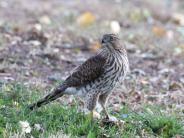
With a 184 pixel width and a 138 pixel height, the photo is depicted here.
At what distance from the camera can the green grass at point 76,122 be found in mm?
7281

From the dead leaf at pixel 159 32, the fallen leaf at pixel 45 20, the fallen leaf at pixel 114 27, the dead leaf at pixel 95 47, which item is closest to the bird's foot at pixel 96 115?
the dead leaf at pixel 95 47

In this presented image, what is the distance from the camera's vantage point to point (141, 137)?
7453mm

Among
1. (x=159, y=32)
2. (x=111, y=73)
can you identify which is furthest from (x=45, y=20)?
(x=111, y=73)

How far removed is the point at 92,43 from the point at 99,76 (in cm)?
469

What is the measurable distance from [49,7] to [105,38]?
8.76 m

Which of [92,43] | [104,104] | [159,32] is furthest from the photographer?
[159,32]

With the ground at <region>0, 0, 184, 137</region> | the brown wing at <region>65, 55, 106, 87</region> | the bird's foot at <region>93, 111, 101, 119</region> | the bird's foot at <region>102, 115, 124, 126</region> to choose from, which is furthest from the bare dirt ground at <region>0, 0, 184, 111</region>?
the bird's foot at <region>102, 115, 124, 126</region>

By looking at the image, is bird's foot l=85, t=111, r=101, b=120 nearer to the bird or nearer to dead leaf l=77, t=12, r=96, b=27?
the bird

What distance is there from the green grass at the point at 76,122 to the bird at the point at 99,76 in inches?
7.9

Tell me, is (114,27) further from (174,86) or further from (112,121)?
(112,121)

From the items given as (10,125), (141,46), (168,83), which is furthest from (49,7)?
(10,125)

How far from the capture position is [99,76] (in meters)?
7.85

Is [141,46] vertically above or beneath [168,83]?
above

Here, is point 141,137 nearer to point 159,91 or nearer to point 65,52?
point 159,91
